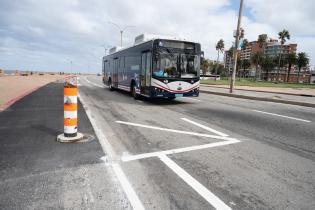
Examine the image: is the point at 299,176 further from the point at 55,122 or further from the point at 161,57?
the point at 161,57

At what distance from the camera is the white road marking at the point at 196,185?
3.20 m

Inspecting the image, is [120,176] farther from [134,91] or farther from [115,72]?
[115,72]

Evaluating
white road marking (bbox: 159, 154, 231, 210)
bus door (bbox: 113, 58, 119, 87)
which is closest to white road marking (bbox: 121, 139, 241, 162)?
white road marking (bbox: 159, 154, 231, 210)

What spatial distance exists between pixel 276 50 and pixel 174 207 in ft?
660

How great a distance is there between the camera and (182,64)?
13.1m

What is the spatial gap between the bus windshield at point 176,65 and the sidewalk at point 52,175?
6918mm

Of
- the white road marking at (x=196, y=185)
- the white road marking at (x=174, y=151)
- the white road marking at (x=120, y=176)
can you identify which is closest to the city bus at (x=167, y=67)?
the white road marking at (x=120, y=176)

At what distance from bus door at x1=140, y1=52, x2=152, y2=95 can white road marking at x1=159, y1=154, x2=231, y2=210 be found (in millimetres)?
8555

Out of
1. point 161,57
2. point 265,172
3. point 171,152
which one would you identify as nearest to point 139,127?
point 171,152

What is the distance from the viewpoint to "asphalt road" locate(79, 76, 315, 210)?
3350 millimetres

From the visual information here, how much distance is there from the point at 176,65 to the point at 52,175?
32.6 ft

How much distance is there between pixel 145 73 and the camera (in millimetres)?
13484

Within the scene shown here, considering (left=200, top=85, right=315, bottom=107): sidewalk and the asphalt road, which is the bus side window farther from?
(left=200, top=85, right=315, bottom=107): sidewalk

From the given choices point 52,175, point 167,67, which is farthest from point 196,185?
point 167,67
